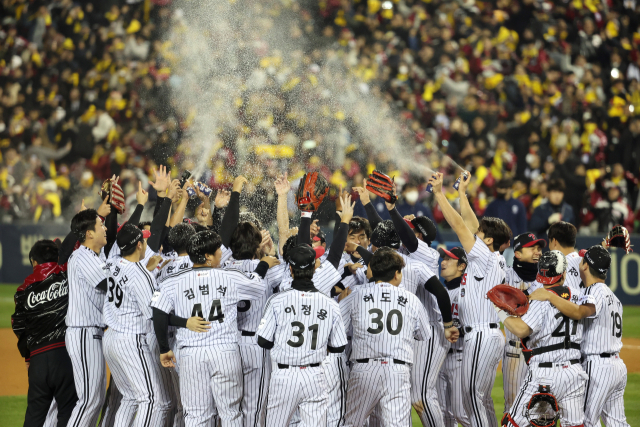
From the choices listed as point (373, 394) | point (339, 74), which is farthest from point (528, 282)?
point (339, 74)

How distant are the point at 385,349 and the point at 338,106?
1067 cm

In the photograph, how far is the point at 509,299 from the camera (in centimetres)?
489

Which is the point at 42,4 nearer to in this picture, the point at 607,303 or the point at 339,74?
the point at 339,74

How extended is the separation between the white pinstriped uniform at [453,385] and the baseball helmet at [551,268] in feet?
3.50

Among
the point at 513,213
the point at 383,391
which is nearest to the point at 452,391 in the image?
the point at 383,391

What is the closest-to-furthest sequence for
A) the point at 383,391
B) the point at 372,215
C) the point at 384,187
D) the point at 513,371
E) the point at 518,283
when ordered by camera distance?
the point at 383,391
the point at 384,187
the point at 513,371
the point at 372,215
the point at 518,283

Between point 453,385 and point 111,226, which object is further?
point 111,226

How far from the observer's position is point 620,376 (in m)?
5.32

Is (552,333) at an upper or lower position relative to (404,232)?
lower

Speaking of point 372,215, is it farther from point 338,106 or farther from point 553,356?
point 338,106

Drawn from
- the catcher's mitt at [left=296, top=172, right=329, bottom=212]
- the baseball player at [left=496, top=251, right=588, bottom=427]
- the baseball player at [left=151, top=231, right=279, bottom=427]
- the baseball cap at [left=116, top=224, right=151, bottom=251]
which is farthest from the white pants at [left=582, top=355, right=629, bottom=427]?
the baseball cap at [left=116, top=224, right=151, bottom=251]

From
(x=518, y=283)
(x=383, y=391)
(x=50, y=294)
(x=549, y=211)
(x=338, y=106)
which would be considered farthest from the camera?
(x=338, y=106)

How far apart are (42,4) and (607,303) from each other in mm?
17981

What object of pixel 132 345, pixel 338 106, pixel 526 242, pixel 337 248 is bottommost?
pixel 132 345
